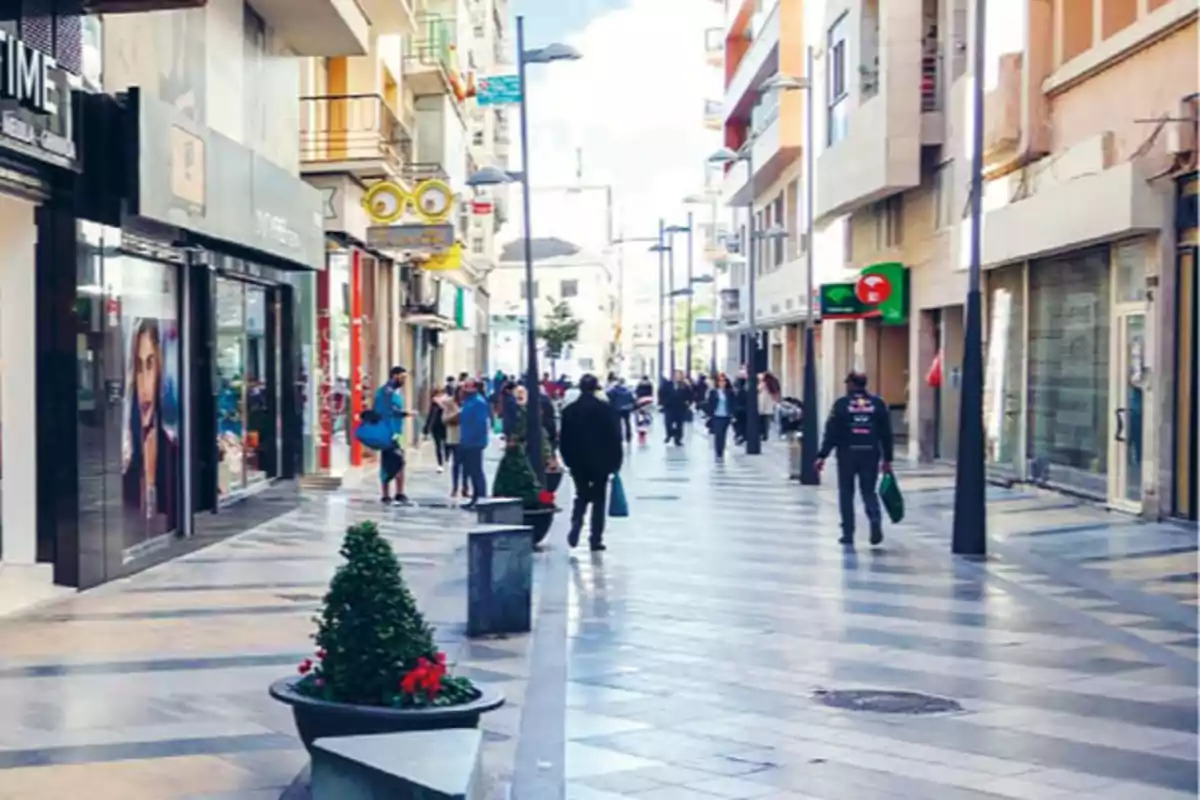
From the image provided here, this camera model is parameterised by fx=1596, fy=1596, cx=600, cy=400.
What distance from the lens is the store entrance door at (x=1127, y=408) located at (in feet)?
63.5

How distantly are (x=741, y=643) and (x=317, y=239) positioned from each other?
474 inches

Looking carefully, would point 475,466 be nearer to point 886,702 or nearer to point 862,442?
point 862,442

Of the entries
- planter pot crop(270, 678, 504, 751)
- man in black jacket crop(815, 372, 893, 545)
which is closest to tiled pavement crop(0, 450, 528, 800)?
planter pot crop(270, 678, 504, 751)

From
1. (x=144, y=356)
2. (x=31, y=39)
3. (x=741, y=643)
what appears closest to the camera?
(x=741, y=643)

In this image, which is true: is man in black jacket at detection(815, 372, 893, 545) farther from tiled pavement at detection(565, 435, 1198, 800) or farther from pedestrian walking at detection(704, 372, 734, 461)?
pedestrian walking at detection(704, 372, 734, 461)

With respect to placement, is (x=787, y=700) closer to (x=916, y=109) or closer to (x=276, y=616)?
(x=276, y=616)

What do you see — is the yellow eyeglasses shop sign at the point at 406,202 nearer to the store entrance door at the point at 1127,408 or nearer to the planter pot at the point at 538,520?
the store entrance door at the point at 1127,408

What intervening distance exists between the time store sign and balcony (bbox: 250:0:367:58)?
25.9ft

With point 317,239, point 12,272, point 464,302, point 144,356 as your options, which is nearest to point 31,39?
point 12,272

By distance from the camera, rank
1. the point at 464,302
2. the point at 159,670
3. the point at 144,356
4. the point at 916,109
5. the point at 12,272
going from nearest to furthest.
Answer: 1. the point at 159,670
2. the point at 12,272
3. the point at 144,356
4. the point at 916,109
5. the point at 464,302

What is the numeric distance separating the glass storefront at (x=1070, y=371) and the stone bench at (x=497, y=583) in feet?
39.6

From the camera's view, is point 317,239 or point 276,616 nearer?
point 276,616

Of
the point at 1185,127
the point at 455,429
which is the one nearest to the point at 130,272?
the point at 455,429

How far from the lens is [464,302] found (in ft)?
171
